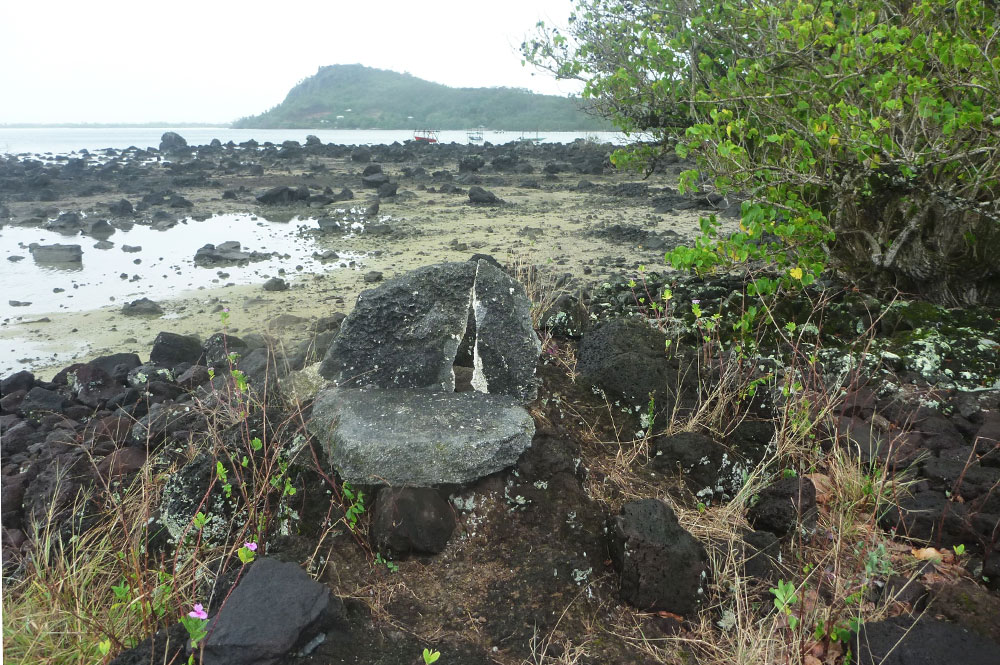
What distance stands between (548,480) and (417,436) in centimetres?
64

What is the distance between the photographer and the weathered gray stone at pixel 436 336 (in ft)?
11.6

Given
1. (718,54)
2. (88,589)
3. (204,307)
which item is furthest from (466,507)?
(204,307)

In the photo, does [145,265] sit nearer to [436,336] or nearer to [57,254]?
[57,254]

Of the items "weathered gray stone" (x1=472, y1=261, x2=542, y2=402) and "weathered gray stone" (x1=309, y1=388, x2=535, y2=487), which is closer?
"weathered gray stone" (x1=309, y1=388, x2=535, y2=487)

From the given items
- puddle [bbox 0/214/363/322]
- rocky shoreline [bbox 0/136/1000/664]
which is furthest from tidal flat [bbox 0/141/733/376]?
rocky shoreline [bbox 0/136/1000/664]

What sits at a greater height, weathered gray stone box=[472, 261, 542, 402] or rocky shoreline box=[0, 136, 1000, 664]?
weathered gray stone box=[472, 261, 542, 402]

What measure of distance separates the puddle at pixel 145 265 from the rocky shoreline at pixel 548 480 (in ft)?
11.4

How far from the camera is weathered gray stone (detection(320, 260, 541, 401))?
11.6 ft

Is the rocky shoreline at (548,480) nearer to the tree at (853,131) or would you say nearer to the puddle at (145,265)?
the tree at (853,131)

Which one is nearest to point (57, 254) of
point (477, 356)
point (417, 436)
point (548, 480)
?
point (477, 356)

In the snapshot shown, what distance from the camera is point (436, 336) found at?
141 inches

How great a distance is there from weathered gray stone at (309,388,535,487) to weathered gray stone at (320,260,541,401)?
0.21 metres

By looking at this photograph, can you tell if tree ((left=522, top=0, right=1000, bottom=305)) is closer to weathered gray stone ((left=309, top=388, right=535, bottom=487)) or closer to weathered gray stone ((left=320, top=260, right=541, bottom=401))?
weathered gray stone ((left=320, top=260, right=541, bottom=401))

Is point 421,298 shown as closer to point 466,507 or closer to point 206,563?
point 466,507
